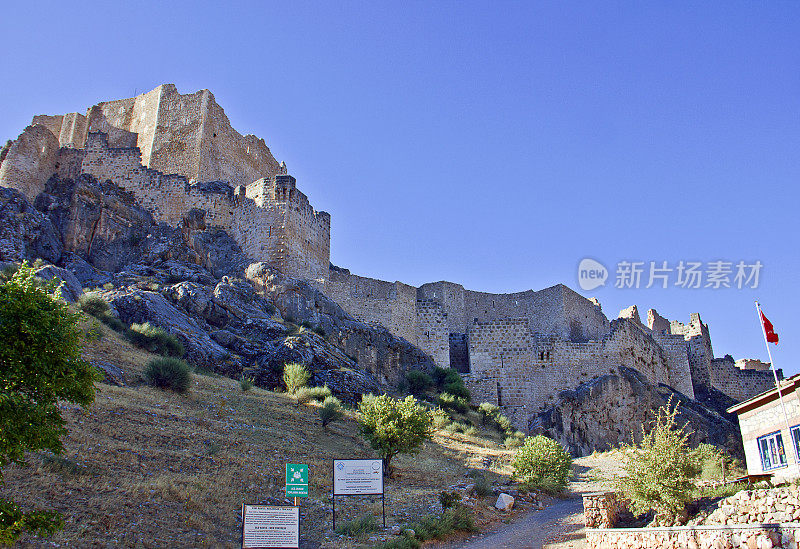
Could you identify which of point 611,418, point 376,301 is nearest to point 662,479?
point 611,418

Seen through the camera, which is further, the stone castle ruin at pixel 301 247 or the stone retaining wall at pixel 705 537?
the stone castle ruin at pixel 301 247

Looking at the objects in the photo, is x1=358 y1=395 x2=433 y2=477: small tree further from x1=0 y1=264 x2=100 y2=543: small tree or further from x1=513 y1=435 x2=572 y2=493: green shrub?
x1=0 y1=264 x2=100 y2=543: small tree

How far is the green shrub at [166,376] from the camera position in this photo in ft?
64.2

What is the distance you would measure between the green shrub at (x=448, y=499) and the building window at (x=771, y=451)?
8057mm

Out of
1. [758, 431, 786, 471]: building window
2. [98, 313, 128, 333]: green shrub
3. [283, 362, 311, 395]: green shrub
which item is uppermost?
[98, 313, 128, 333]: green shrub

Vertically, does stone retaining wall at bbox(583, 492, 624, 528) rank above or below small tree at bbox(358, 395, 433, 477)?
below

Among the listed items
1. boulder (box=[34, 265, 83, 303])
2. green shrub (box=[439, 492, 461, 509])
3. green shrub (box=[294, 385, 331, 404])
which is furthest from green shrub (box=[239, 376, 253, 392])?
green shrub (box=[439, 492, 461, 509])

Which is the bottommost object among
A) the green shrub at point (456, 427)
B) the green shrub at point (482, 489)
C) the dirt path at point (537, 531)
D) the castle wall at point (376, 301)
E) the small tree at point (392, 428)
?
the dirt path at point (537, 531)

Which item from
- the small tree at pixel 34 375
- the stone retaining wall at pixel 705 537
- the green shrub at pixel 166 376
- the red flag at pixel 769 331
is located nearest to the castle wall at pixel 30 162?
the green shrub at pixel 166 376

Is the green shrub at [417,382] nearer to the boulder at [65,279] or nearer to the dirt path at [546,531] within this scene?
the dirt path at [546,531]

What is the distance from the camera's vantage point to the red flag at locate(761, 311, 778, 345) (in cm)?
1716

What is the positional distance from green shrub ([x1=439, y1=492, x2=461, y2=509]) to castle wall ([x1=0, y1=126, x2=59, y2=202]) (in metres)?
26.6

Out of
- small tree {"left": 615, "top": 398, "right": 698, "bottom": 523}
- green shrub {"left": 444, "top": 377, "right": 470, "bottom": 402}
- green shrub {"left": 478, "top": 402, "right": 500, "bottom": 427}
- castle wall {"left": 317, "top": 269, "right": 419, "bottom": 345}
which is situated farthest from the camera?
castle wall {"left": 317, "top": 269, "right": 419, "bottom": 345}

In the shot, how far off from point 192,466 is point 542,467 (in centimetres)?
1049
